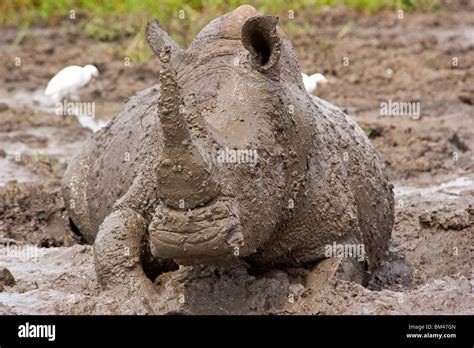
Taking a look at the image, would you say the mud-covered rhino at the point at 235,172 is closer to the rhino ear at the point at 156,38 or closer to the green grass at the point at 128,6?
the rhino ear at the point at 156,38

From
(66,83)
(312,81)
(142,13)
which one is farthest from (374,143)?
(142,13)

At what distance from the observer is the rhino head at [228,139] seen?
5438 mm

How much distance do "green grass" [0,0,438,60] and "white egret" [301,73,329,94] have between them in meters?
2.30

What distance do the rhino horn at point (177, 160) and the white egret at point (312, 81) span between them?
5.46 metres

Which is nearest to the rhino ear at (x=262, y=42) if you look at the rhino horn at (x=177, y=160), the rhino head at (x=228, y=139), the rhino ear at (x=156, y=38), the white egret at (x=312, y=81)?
the rhino head at (x=228, y=139)

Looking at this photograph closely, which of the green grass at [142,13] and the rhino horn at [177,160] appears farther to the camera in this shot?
the green grass at [142,13]

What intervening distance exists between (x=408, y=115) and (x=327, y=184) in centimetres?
574

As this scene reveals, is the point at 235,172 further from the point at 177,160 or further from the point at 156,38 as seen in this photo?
the point at 156,38

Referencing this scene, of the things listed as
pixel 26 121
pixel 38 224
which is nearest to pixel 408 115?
pixel 26 121

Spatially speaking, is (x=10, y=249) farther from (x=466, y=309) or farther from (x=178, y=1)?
(x=178, y=1)

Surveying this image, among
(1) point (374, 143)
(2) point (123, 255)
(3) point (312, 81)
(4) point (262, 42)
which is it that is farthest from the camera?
(3) point (312, 81)

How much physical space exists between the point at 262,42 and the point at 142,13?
32.6ft

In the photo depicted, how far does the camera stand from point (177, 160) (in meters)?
5.40
